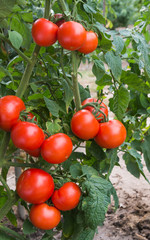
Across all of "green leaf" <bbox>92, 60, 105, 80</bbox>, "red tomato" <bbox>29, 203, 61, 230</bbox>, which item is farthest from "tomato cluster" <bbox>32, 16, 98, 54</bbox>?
"red tomato" <bbox>29, 203, 61, 230</bbox>

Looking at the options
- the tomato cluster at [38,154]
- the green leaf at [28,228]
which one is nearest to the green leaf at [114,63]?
the tomato cluster at [38,154]

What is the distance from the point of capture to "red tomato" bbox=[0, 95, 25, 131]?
62 cm

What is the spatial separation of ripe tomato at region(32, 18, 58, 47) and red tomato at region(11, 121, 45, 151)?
0.19 m

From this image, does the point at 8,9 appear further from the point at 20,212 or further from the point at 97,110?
the point at 20,212

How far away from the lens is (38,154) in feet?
2.19

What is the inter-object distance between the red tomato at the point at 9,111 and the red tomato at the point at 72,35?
18 cm

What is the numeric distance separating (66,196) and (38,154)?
120mm

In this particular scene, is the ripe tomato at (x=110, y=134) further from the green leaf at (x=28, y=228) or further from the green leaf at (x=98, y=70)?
the green leaf at (x=28, y=228)

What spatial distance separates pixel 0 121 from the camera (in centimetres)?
63

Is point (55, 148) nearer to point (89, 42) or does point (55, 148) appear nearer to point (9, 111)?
point (9, 111)

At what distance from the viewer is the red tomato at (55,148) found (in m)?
0.61

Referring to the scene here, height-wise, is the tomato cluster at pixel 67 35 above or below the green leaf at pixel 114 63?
above

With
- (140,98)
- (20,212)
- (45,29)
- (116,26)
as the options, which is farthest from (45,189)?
(116,26)

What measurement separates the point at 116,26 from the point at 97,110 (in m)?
7.93
